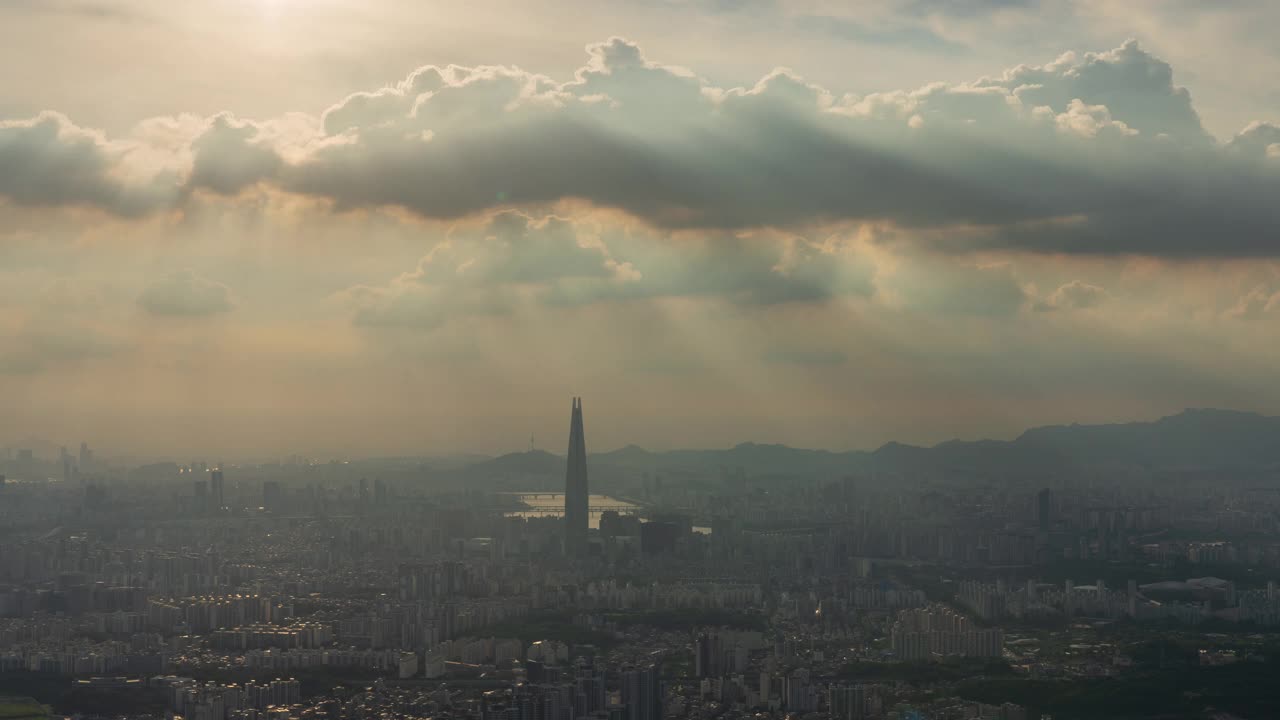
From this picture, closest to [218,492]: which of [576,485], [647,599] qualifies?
[576,485]

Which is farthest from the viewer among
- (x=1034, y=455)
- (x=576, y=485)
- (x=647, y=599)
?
(x=1034, y=455)

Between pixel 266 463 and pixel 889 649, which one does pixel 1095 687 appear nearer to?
pixel 889 649

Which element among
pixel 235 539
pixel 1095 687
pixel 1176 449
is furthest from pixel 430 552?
pixel 1176 449

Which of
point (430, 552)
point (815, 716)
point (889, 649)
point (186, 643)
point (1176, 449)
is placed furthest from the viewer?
point (1176, 449)

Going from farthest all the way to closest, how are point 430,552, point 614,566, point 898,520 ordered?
1. point 898,520
2. point 430,552
3. point 614,566

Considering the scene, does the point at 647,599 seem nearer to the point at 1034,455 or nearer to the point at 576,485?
the point at 576,485

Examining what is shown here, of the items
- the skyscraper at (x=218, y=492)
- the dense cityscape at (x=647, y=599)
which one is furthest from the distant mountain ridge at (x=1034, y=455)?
the skyscraper at (x=218, y=492)

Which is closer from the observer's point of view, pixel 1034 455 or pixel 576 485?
pixel 576 485
